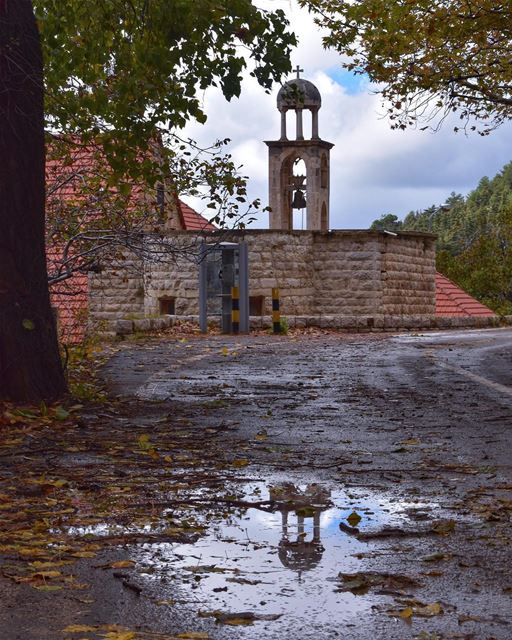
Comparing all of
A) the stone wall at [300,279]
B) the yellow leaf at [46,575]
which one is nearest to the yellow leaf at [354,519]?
the yellow leaf at [46,575]

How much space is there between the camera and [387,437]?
880cm

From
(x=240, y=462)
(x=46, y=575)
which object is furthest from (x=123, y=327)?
(x=46, y=575)

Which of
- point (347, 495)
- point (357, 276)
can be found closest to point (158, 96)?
point (347, 495)

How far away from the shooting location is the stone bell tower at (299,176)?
54094 millimetres

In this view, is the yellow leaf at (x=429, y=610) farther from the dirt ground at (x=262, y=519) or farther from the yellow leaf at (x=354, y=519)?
the yellow leaf at (x=354, y=519)

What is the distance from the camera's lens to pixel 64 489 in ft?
21.6

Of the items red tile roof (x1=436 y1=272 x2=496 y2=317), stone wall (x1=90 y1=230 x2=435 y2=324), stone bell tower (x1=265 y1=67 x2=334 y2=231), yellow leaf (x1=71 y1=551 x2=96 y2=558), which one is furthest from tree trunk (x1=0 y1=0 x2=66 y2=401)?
stone bell tower (x1=265 y1=67 x2=334 y2=231)

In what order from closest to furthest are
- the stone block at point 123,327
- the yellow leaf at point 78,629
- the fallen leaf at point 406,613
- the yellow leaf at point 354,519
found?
1. the yellow leaf at point 78,629
2. the fallen leaf at point 406,613
3. the yellow leaf at point 354,519
4. the stone block at point 123,327

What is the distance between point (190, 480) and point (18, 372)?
3800 mm

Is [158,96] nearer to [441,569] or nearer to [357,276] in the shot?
[441,569]

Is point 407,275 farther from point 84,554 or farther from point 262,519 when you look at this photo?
point 84,554

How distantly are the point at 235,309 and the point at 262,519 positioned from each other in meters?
22.9

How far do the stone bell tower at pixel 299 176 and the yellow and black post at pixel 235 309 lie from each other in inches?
1008

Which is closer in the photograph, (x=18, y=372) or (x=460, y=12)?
(x=18, y=372)
